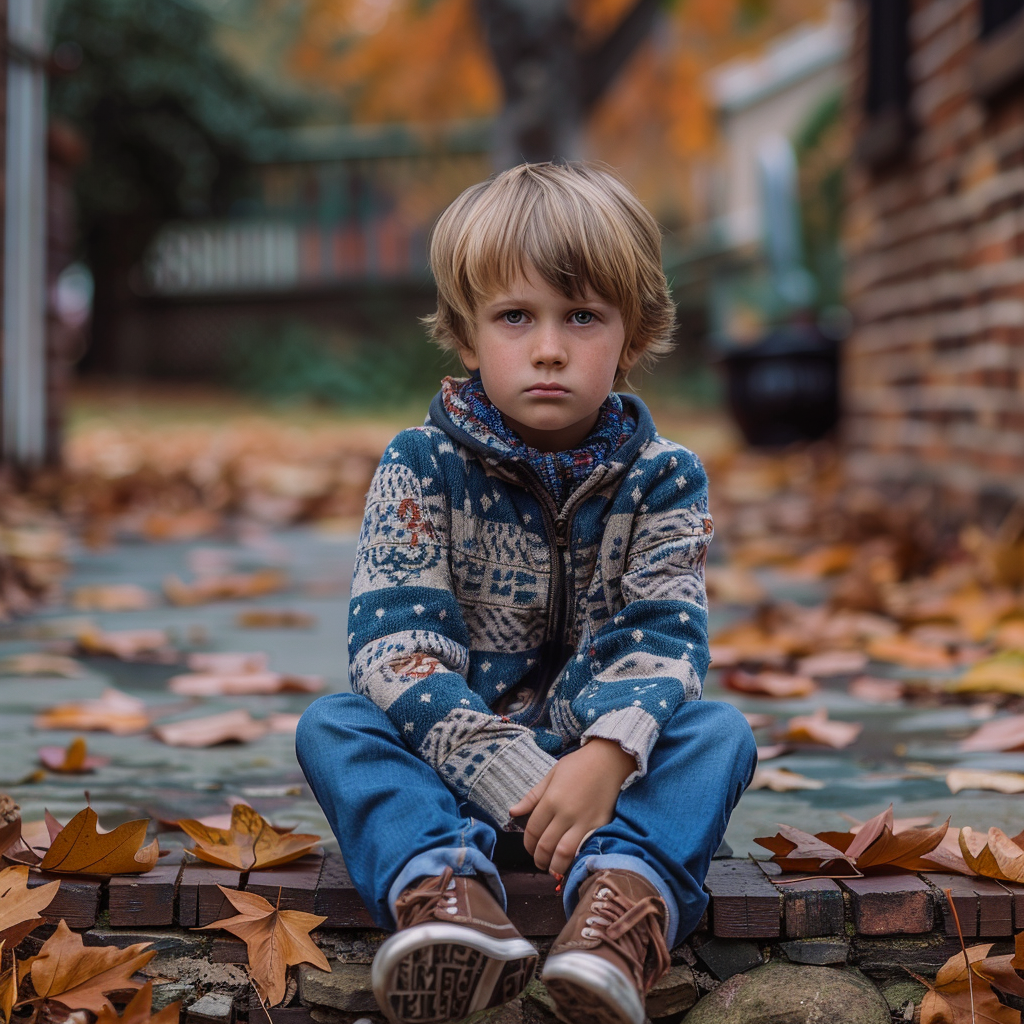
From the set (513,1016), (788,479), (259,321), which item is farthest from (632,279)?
(259,321)

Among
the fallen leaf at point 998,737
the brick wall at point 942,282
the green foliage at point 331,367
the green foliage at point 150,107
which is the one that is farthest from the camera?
the green foliage at point 331,367

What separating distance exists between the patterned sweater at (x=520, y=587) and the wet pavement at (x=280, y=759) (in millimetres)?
266

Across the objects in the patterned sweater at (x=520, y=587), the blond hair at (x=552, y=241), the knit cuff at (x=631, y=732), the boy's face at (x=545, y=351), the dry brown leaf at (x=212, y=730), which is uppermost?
the blond hair at (x=552, y=241)

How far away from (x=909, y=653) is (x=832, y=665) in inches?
6.9

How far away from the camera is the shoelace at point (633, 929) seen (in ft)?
3.82

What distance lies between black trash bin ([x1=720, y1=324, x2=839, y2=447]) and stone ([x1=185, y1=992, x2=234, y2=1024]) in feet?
19.8

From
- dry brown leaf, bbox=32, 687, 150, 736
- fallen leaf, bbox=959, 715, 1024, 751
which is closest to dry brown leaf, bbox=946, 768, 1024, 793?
fallen leaf, bbox=959, 715, 1024, 751

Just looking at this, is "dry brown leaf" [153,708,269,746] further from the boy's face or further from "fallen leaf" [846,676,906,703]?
"fallen leaf" [846,676,906,703]

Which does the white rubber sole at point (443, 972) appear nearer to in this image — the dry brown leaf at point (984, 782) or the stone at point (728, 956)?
the stone at point (728, 956)

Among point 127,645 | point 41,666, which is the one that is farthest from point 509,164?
point 41,666

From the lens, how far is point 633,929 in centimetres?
119

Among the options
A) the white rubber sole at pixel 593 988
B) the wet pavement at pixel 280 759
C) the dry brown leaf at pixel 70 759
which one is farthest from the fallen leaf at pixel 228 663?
the white rubber sole at pixel 593 988

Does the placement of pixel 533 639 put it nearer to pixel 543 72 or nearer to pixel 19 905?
pixel 19 905

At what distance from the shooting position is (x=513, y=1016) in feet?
4.31
